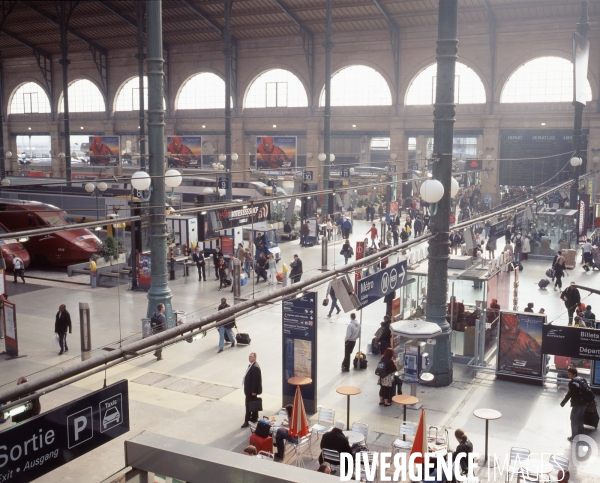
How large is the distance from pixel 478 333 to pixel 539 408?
2.67 metres

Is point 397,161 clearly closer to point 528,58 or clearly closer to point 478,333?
point 528,58

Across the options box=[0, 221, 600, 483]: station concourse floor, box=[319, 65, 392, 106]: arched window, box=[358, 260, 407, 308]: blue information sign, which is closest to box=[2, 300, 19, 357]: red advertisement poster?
box=[0, 221, 600, 483]: station concourse floor

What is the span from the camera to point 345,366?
49.3 feet

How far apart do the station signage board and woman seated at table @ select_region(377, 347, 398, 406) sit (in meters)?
6.76

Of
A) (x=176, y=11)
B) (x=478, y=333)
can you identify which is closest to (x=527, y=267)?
(x=478, y=333)

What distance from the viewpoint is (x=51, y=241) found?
27.6 meters

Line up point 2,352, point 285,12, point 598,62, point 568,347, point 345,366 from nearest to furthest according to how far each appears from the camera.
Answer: point 568,347, point 345,366, point 2,352, point 598,62, point 285,12

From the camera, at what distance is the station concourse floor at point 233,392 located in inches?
447

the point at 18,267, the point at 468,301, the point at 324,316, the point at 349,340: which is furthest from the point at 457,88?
the point at 349,340

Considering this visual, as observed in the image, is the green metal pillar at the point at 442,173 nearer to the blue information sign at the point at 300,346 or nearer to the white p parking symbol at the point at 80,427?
the blue information sign at the point at 300,346

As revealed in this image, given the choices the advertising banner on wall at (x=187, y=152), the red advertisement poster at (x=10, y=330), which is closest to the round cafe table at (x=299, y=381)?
the red advertisement poster at (x=10, y=330)

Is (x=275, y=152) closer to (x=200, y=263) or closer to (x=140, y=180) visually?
(x=200, y=263)

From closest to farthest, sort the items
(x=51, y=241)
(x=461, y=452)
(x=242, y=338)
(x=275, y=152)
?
(x=461, y=452)
(x=242, y=338)
(x=51, y=241)
(x=275, y=152)

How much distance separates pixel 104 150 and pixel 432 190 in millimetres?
40548
